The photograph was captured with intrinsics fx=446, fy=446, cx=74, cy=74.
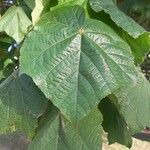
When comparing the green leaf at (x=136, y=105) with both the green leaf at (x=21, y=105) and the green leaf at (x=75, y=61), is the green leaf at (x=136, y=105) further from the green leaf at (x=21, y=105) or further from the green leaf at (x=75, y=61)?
the green leaf at (x=21, y=105)

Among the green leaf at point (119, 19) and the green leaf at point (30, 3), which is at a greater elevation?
the green leaf at point (30, 3)

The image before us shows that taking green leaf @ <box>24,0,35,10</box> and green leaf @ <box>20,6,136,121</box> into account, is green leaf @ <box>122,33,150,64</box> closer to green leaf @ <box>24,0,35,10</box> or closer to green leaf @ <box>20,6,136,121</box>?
green leaf @ <box>20,6,136,121</box>

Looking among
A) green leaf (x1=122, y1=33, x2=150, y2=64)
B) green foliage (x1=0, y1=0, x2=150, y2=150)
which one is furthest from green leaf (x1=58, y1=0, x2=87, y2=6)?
green leaf (x1=122, y1=33, x2=150, y2=64)

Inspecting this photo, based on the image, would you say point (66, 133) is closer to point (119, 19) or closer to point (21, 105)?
point (21, 105)

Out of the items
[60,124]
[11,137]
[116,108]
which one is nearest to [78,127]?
[60,124]

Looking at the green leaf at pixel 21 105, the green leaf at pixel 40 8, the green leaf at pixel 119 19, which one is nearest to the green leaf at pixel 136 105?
the green leaf at pixel 119 19
